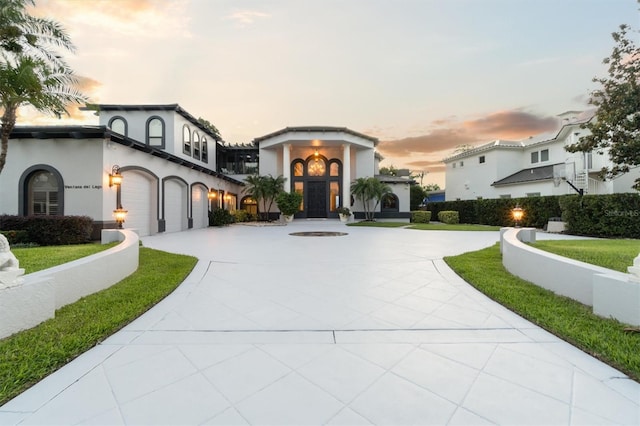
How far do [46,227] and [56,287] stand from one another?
7.84m

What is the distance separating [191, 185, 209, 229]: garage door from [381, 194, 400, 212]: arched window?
49.2 feet

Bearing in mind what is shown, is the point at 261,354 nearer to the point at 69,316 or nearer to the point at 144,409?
the point at 144,409

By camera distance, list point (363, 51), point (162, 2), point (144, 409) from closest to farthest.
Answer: point (144, 409) → point (162, 2) → point (363, 51)

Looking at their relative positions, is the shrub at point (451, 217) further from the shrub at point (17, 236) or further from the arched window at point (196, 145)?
the shrub at point (17, 236)

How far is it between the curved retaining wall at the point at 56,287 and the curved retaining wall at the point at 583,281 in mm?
6631

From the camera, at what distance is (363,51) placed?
1418cm

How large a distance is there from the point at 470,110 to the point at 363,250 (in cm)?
1616

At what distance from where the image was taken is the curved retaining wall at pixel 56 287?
292 centimetres

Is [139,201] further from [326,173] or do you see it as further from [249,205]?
[326,173]

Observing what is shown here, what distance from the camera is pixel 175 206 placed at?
50.5 ft

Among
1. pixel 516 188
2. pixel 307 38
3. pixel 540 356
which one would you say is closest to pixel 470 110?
pixel 516 188

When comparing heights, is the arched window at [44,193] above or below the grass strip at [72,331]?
above

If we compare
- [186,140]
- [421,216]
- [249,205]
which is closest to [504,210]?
[421,216]

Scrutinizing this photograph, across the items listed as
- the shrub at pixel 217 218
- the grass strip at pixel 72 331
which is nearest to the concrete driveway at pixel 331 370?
the grass strip at pixel 72 331
